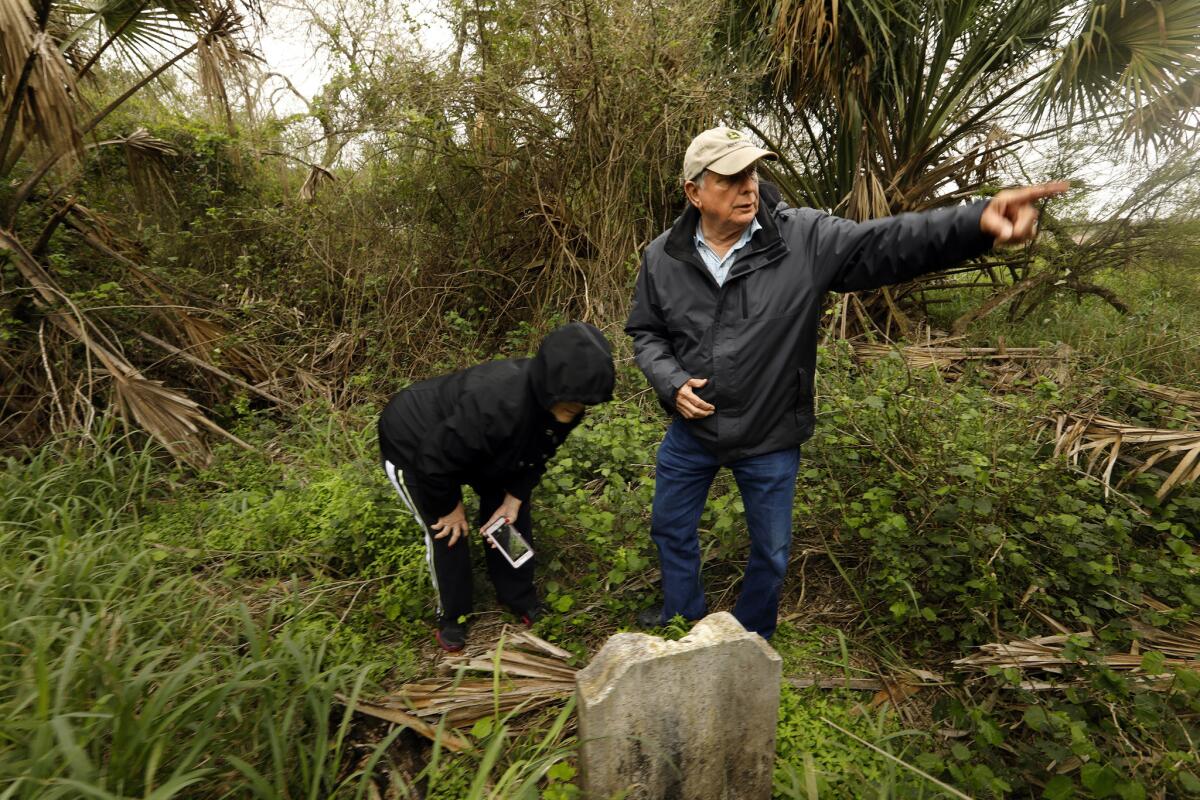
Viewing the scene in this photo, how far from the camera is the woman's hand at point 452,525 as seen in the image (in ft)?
7.45

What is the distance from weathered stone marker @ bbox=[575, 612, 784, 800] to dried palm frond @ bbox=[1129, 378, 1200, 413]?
2.92 metres

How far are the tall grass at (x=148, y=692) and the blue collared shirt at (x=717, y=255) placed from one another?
6.03 feet

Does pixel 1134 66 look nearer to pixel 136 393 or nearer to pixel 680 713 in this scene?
pixel 680 713

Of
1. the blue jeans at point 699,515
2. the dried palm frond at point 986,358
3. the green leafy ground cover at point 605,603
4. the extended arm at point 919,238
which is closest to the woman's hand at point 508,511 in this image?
the green leafy ground cover at point 605,603

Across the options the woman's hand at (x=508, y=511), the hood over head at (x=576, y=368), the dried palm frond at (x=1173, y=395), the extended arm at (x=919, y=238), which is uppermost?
the extended arm at (x=919, y=238)

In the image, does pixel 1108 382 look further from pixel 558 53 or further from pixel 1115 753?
pixel 558 53

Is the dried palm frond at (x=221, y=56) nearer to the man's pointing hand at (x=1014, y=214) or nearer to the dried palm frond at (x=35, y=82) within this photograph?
the dried palm frond at (x=35, y=82)

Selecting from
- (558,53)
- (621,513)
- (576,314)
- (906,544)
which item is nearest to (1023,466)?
(906,544)

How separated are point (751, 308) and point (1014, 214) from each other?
2.57 ft

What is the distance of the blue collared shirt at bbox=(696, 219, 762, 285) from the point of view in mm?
2045

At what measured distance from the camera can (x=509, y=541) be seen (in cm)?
240

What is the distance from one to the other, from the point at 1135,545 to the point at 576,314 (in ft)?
13.4

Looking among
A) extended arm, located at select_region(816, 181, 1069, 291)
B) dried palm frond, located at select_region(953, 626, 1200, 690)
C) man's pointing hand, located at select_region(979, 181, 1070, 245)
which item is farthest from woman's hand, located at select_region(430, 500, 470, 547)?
man's pointing hand, located at select_region(979, 181, 1070, 245)

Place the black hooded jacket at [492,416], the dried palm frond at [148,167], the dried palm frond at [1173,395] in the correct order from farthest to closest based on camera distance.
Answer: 1. the dried palm frond at [148,167]
2. the dried palm frond at [1173,395]
3. the black hooded jacket at [492,416]
